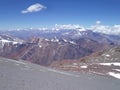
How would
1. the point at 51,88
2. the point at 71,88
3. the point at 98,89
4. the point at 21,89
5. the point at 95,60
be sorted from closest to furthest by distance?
the point at 21,89 < the point at 51,88 < the point at 71,88 < the point at 98,89 < the point at 95,60

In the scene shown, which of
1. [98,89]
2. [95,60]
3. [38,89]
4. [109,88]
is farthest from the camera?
[95,60]

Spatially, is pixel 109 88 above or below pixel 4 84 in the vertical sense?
below

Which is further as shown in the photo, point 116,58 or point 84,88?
point 116,58

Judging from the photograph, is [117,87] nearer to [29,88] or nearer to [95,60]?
[29,88]

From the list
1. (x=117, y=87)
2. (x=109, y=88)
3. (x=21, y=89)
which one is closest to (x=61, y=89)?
(x=21, y=89)

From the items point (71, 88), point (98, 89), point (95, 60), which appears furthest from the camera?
point (95, 60)

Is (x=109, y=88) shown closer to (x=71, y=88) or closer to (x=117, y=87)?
(x=117, y=87)

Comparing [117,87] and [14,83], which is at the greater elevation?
[14,83]

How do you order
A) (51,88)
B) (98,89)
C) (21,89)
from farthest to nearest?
(98,89) → (51,88) → (21,89)

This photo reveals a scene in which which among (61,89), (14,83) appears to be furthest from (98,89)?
(14,83)
